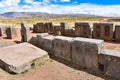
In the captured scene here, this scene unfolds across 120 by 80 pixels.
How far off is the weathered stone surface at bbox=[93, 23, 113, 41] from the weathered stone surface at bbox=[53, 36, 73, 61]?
18.6ft

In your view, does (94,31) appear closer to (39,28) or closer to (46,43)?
(46,43)

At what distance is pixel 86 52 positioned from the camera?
7395mm

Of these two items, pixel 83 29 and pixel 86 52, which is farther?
pixel 83 29

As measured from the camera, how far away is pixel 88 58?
738 centimetres

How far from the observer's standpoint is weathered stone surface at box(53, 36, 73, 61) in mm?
8336

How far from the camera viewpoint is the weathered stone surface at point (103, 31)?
512 inches

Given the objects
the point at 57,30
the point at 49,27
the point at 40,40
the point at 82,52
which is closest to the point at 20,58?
the point at 40,40

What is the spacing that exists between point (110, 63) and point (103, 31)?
7.23 meters

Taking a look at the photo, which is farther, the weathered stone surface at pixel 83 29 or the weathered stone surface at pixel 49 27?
the weathered stone surface at pixel 49 27

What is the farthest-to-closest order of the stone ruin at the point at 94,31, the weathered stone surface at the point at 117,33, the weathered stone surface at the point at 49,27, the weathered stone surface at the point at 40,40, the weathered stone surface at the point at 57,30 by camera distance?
the weathered stone surface at the point at 49,27 → the weathered stone surface at the point at 57,30 → the stone ruin at the point at 94,31 → the weathered stone surface at the point at 117,33 → the weathered stone surface at the point at 40,40

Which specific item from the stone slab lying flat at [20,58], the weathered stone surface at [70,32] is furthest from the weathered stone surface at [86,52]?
the weathered stone surface at [70,32]

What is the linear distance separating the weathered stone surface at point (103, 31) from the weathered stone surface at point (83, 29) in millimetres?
571

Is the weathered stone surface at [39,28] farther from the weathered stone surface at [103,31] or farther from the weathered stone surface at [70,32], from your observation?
the weathered stone surface at [103,31]

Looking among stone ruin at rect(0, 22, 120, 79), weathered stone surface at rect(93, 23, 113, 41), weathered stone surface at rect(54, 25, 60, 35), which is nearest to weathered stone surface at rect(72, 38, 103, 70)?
stone ruin at rect(0, 22, 120, 79)
